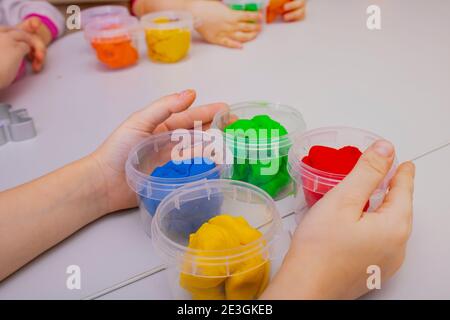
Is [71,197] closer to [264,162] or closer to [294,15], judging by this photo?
[264,162]

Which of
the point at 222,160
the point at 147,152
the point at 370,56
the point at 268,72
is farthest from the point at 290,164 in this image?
the point at 370,56

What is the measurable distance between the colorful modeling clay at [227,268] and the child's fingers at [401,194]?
135 millimetres

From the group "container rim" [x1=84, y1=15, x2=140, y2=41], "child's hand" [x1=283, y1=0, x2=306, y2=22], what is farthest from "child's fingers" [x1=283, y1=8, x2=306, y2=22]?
"container rim" [x1=84, y1=15, x2=140, y2=41]

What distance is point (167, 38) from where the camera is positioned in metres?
0.98

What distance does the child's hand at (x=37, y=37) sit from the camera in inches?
39.4

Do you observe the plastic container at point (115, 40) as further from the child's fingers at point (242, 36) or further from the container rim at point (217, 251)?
the container rim at point (217, 251)

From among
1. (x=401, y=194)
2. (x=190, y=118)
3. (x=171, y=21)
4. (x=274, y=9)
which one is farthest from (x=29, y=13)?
(x=401, y=194)

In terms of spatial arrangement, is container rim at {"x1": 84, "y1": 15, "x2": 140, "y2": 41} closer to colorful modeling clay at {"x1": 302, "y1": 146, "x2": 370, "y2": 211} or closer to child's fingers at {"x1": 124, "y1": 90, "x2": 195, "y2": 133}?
child's fingers at {"x1": 124, "y1": 90, "x2": 195, "y2": 133}

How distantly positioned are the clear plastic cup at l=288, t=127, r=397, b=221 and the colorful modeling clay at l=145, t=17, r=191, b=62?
50 centimetres

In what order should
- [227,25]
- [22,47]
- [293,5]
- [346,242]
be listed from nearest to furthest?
[346,242]
[22,47]
[227,25]
[293,5]

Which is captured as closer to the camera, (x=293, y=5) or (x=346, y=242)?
(x=346, y=242)

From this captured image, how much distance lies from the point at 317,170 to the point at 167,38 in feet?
1.95

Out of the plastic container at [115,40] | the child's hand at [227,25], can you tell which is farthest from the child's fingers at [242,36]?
the plastic container at [115,40]

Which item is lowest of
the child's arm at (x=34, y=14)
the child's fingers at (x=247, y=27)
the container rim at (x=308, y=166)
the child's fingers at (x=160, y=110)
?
the container rim at (x=308, y=166)
